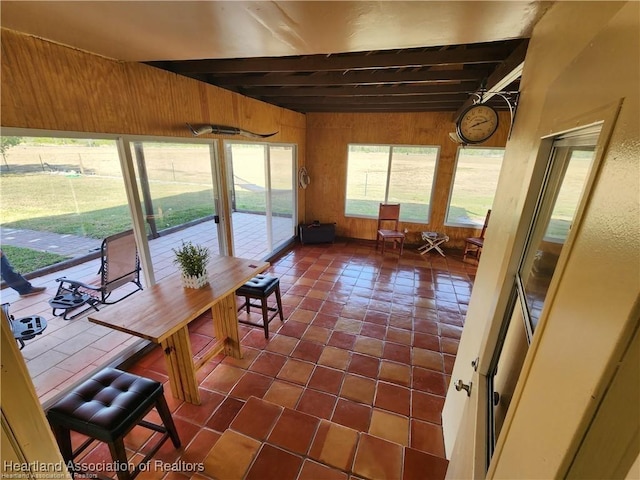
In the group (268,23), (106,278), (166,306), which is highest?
(268,23)

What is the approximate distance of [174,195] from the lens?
9.73ft

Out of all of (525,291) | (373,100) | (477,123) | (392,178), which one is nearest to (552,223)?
(525,291)

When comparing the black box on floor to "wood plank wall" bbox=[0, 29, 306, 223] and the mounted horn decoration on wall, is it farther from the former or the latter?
"wood plank wall" bbox=[0, 29, 306, 223]

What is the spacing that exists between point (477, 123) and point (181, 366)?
3.17m

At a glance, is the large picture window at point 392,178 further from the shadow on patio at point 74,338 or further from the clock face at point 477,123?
the shadow on patio at point 74,338

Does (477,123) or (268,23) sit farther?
(477,123)

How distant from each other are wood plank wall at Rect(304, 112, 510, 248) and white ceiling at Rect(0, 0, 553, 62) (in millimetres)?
3799

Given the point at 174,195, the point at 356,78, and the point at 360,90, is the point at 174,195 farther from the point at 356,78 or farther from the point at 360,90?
the point at 360,90

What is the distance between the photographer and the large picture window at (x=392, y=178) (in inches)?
209

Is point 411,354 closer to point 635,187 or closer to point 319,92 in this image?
point 635,187

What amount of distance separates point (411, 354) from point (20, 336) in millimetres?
3293

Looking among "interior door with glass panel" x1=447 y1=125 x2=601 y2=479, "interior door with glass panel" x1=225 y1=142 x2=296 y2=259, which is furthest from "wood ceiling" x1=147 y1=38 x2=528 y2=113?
"interior door with glass panel" x1=447 y1=125 x2=601 y2=479

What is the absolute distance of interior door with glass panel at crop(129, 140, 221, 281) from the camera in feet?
8.41

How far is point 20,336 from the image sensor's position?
207cm
